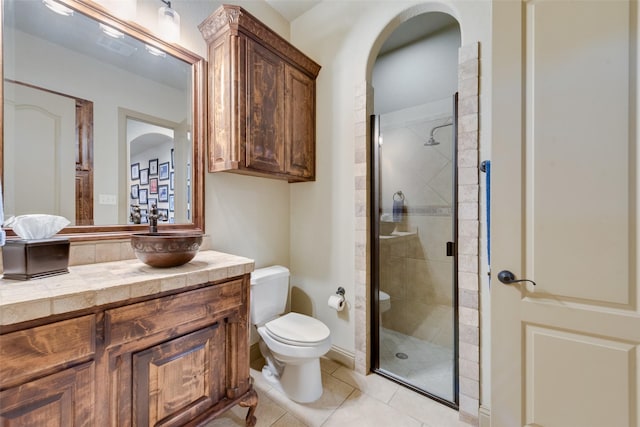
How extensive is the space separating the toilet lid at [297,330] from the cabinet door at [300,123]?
3.50 feet

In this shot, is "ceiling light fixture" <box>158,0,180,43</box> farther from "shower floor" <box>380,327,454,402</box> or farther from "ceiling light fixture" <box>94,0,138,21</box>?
"shower floor" <box>380,327,454,402</box>

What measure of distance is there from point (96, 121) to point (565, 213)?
225 cm

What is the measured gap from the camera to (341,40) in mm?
2025

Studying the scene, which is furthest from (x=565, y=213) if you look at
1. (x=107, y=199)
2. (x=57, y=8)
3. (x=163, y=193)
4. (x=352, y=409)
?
(x=57, y=8)

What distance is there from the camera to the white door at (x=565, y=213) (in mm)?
985

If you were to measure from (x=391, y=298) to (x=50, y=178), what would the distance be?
2.18 metres

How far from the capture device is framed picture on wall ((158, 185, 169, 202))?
161 cm

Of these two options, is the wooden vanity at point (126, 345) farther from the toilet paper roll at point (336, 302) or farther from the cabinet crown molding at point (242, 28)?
the cabinet crown molding at point (242, 28)

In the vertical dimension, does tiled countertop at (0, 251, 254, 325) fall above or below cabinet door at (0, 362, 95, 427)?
above

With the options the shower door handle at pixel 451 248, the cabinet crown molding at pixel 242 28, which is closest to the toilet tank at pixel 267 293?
the shower door handle at pixel 451 248

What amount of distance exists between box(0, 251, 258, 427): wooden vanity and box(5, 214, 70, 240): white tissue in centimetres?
19

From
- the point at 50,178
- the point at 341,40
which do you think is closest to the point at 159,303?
the point at 50,178

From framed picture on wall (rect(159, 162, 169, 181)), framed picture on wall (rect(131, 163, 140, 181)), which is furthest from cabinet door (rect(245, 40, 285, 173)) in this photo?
framed picture on wall (rect(131, 163, 140, 181))

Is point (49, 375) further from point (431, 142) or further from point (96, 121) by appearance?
point (431, 142)
